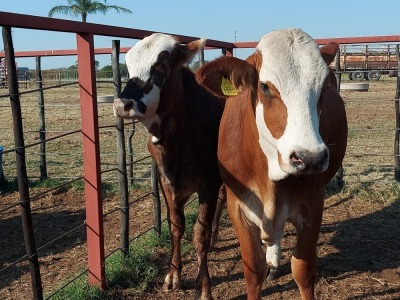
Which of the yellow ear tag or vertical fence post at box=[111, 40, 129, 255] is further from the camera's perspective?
vertical fence post at box=[111, 40, 129, 255]

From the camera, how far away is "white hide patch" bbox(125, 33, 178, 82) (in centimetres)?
384

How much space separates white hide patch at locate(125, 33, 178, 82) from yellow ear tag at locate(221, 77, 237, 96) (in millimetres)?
956

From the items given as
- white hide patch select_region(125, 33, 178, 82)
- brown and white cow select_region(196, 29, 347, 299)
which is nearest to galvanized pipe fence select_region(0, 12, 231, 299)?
white hide patch select_region(125, 33, 178, 82)

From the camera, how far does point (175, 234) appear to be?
4.46m

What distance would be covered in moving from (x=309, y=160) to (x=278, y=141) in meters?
0.27

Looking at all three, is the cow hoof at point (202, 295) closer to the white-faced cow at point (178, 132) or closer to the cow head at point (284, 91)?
the white-faced cow at point (178, 132)

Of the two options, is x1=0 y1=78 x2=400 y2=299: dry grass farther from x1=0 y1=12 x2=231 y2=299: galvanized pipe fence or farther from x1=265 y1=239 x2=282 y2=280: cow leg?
x1=0 y1=12 x2=231 y2=299: galvanized pipe fence

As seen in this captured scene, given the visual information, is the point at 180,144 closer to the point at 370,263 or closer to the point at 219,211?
the point at 219,211

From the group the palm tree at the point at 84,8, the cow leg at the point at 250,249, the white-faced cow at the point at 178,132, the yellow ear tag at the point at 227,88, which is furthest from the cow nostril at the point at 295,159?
the palm tree at the point at 84,8

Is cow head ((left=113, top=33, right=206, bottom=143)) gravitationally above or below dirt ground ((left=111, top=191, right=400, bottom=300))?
above

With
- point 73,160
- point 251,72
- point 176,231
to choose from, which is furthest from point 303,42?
point 73,160

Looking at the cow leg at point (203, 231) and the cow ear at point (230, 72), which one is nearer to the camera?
the cow ear at point (230, 72)

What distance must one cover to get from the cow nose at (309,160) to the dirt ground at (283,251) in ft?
6.72

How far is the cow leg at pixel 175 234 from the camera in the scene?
14.1 ft
